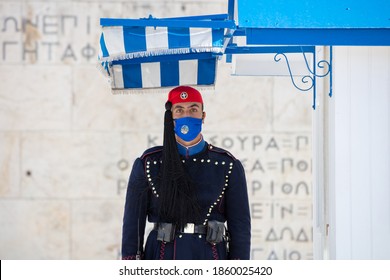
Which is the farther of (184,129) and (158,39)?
(184,129)

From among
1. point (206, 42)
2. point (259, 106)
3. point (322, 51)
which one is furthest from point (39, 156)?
point (206, 42)

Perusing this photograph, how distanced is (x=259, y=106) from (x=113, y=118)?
1542 mm

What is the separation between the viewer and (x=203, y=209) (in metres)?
4.74

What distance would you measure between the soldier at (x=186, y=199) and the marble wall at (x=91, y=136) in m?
4.77

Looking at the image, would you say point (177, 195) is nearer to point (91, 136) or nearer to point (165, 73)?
point (165, 73)

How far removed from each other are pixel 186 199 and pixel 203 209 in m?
0.10

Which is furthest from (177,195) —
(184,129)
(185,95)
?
(185,95)

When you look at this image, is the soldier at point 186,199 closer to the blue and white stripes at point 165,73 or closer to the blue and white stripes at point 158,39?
the blue and white stripes at point 158,39

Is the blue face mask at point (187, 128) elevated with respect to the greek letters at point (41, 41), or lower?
lower

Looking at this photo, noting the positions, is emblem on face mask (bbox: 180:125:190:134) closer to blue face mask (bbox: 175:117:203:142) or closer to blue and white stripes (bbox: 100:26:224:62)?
blue face mask (bbox: 175:117:203:142)

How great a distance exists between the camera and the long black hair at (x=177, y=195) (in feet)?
15.5

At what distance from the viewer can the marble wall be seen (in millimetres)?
9625

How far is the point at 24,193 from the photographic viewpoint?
9.76 meters

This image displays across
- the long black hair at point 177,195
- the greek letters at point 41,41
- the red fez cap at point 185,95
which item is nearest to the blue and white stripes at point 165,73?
the red fez cap at point 185,95
